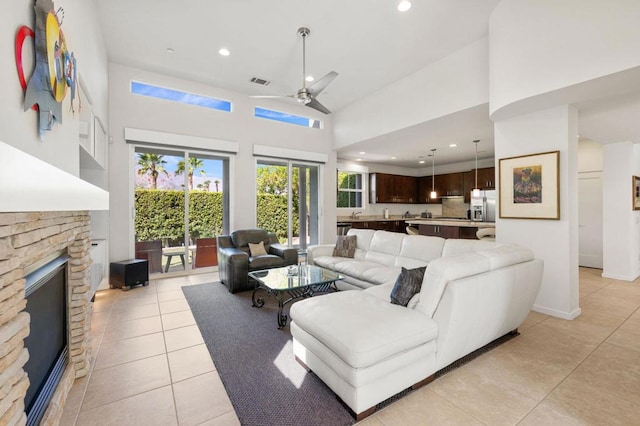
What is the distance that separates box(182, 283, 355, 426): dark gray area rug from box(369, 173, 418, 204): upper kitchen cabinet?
6039 millimetres

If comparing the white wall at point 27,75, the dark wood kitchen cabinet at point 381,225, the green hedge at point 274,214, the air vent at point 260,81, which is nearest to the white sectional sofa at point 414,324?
the white wall at point 27,75

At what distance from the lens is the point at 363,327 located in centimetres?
177

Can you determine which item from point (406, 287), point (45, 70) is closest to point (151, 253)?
point (45, 70)

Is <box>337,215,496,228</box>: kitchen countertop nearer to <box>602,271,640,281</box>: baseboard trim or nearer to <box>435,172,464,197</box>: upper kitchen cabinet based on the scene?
<box>435,172,464,197</box>: upper kitchen cabinet

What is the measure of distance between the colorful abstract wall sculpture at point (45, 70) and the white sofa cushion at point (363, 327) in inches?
75.5

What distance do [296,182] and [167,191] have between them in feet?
9.03

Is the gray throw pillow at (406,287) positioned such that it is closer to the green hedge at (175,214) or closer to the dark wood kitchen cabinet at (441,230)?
the dark wood kitchen cabinet at (441,230)

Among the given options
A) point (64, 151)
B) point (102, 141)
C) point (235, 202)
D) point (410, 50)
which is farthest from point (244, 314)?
point (410, 50)

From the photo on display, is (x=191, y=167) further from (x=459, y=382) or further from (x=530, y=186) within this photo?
(x=530, y=186)

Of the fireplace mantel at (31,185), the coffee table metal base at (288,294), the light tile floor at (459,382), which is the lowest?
the light tile floor at (459,382)

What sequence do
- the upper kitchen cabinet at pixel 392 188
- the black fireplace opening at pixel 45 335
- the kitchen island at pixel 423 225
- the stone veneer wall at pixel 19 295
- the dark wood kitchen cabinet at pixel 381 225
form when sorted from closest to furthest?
the stone veneer wall at pixel 19 295
the black fireplace opening at pixel 45 335
the kitchen island at pixel 423 225
the dark wood kitchen cabinet at pixel 381 225
the upper kitchen cabinet at pixel 392 188

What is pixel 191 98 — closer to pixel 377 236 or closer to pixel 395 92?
pixel 395 92

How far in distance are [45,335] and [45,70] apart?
5.08ft

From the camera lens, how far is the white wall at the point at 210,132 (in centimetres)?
462
